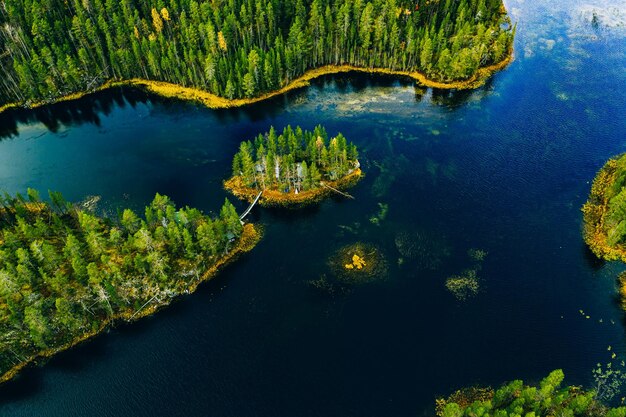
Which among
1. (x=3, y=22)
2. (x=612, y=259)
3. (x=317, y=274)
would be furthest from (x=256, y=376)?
(x=3, y=22)

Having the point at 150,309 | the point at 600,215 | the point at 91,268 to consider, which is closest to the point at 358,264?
the point at 150,309

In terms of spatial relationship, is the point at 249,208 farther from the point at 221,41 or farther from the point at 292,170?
the point at 221,41

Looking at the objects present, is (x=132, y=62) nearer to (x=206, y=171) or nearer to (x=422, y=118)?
(x=206, y=171)

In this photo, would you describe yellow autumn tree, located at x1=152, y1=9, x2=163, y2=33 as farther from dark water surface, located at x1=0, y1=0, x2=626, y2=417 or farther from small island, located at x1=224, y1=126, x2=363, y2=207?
small island, located at x1=224, y1=126, x2=363, y2=207

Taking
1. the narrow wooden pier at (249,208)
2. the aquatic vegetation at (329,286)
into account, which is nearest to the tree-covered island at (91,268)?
the narrow wooden pier at (249,208)

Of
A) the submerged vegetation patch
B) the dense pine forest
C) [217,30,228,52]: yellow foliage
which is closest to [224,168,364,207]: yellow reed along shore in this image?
the submerged vegetation patch
